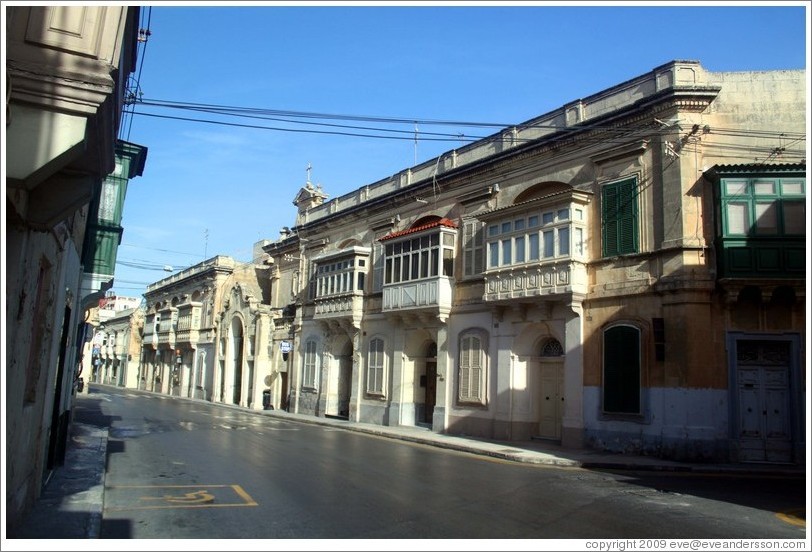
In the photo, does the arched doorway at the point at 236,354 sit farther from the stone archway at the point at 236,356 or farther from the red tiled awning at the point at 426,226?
the red tiled awning at the point at 426,226

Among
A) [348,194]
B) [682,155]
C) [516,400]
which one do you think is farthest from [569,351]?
[348,194]

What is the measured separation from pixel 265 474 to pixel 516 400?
1128 centimetres

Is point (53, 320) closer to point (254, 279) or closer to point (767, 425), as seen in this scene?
point (767, 425)

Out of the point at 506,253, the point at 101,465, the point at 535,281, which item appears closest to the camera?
the point at 101,465

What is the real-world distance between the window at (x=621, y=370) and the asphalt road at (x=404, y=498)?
3414 millimetres

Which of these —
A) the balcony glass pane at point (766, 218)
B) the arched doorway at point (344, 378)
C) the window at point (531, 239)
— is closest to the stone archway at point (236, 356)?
the arched doorway at point (344, 378)

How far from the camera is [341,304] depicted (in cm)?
3111

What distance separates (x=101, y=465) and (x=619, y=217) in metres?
14.7

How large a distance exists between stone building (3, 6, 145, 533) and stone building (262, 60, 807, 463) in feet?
47.1

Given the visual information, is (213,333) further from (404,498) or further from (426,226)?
(404,498)

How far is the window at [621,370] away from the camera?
18359mm

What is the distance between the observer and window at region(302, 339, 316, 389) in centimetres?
3384

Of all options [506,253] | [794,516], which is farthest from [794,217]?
[794,516]

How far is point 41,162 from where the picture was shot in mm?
5883
